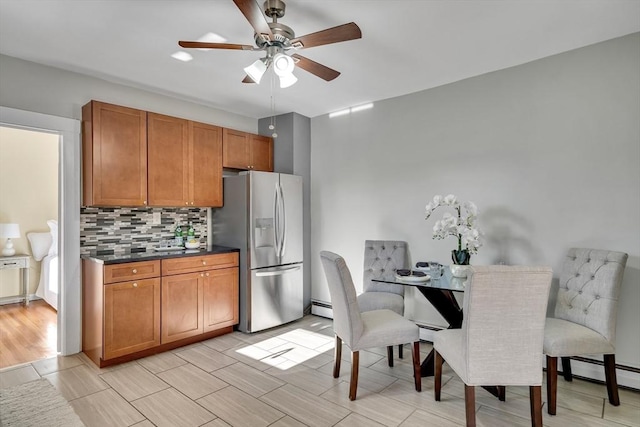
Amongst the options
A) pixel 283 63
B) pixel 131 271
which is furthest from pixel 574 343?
pixel 131 271

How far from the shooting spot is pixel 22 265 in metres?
4.92

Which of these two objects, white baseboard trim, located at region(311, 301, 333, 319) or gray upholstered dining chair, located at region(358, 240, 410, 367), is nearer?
gray upholstered dining chair, located at region(358, 240, 410, 367)

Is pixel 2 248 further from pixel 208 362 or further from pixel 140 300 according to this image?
pixel 208 362

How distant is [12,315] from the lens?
4.43 metres

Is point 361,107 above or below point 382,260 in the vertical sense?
above

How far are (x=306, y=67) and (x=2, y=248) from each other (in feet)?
17.4

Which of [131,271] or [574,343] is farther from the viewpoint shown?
[131,271]

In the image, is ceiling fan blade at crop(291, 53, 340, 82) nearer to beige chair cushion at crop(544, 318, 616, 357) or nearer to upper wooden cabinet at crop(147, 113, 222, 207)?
upper wooden cabinet at crop(147, 113, 222, 207)

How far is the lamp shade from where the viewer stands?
480cm

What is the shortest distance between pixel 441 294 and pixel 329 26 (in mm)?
2182

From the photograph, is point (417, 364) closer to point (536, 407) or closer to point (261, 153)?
point (536, 407)

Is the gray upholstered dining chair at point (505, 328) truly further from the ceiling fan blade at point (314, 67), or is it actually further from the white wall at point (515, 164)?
the ceiling fan blade at point (314, 67)

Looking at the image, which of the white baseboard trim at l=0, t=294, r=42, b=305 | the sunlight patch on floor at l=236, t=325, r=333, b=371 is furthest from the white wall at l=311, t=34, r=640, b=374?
the white baseboard trim at l=0, t=294, r=42, b=305

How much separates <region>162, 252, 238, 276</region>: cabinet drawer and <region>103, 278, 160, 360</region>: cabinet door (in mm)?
168
